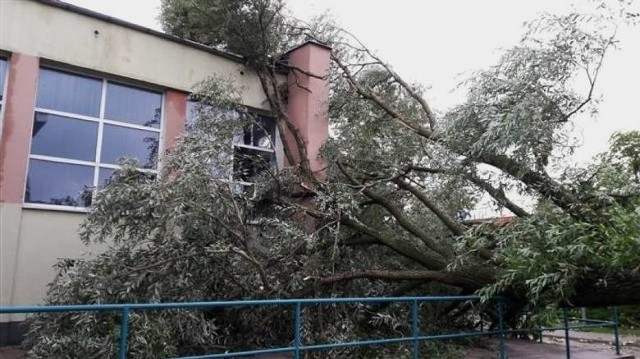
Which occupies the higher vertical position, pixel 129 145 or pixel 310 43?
pixel 310 43

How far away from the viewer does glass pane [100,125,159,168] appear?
366 inches

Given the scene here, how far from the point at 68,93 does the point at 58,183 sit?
58.8 inches

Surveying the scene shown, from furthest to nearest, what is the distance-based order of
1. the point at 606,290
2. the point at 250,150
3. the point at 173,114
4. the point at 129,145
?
the point at 250,150 < the point at 173,114 < the point at 129,145 < the point at 606,290

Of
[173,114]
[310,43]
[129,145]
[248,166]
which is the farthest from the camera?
[310,43]

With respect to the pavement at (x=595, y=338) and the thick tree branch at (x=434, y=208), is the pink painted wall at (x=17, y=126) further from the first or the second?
the pavement at (x=595, y=338)

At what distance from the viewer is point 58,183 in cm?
873

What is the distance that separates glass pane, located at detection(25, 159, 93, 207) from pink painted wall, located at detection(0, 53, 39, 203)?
10.6 inches

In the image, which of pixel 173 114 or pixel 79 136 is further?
pixel 173 114

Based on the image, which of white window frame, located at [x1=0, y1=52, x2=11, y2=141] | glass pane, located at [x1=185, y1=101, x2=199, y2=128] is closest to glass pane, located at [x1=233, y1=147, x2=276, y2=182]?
glass pane, located at [x1=185, y1=101, x2=199, y2=128]

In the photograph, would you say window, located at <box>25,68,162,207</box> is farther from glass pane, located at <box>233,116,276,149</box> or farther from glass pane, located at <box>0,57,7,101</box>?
glass pane, located at <box>233,116,276,149</box>

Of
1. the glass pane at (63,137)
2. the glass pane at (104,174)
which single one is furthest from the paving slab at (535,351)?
the glass pane at (63,137)

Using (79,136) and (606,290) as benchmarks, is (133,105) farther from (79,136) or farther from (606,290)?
(606,290)

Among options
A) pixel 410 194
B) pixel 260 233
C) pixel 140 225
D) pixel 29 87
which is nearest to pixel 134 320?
pixel 140 225

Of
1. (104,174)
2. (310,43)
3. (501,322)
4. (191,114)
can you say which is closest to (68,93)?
(104,174)
